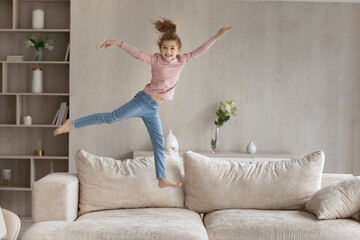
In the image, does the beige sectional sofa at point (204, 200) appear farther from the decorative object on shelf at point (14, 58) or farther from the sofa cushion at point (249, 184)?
the decorative object on shelf at point (14, 58)

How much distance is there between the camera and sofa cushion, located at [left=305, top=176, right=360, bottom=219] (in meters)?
3.90

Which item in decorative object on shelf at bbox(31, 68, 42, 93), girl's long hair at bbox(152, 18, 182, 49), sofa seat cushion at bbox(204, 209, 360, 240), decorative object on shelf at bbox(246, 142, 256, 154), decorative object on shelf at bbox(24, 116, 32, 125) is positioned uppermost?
girl's long hair at bbox(152, 18, 182, 49)

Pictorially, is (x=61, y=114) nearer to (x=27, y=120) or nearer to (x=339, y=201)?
(x=27, y=120)

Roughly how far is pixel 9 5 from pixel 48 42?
0.63 metres

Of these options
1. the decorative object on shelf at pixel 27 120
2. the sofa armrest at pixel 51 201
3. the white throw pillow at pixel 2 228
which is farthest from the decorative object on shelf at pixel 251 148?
the white throw pillow at pixel 2 228

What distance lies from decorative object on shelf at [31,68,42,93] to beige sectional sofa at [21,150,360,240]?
2.03 metres

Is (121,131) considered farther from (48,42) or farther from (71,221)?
(71,221)

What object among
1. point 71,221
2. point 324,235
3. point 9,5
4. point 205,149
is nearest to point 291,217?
point 324,235

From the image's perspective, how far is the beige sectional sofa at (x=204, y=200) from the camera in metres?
3.74

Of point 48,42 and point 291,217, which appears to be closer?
point 291,217

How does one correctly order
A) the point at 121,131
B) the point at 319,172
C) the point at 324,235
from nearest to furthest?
the point at 324,235 < the point at 319,172 < the point at 121,131

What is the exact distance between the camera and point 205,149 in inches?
240

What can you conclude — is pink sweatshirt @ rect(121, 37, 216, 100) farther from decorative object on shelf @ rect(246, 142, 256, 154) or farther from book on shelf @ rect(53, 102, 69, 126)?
book on shelf @ rect(53, 102, 69, 126)

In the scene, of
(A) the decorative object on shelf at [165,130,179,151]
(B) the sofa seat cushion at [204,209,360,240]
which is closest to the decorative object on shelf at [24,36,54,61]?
(A) the decorative object on shelf at [165,130,179,151]
